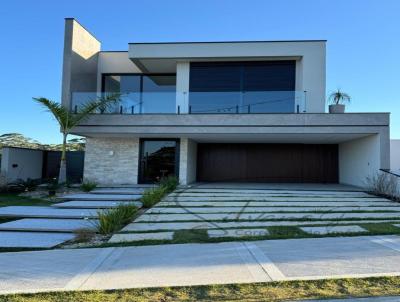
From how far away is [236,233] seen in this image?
7.52 metres

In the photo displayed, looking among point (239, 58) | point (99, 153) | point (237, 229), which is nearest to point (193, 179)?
point (99, 153)

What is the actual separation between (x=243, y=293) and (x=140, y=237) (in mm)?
3520

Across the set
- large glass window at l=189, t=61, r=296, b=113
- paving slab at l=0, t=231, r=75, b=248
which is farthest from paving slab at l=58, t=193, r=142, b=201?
large glass window at l=189, t=61, r=296, b=113

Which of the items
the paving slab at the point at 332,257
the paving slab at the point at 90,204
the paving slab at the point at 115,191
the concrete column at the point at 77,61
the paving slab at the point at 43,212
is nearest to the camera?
the paving slab at the point at 332,257

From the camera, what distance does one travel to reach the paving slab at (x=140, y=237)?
710cm

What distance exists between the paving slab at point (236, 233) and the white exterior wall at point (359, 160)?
9.26m

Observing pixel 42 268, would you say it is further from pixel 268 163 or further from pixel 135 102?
pixel 268 163

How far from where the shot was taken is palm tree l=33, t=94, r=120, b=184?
601 inches

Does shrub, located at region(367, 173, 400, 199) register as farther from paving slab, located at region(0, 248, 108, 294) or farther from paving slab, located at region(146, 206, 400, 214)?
paving slab, located at region(0, 248, 108, 294)

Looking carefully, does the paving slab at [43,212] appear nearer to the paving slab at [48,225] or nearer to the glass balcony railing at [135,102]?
the paving slab at [48,225]

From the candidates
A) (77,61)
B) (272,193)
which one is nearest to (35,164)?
(77,61)

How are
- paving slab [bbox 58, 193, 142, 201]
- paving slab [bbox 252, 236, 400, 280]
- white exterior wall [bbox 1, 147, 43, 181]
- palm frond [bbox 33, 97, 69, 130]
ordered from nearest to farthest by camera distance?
paving slab [bbox 252, 236, 400, 280] < paving slab [bbox 58, 193, 142, 201] < palm frond [bbox 33, 97, 69, 130] < white exterior wall [bbox 1, 147, 43, 181]

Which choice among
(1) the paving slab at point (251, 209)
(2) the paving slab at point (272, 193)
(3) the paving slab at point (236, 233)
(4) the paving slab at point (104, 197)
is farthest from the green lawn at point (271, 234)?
(4) the paving slab at point (104, 197)

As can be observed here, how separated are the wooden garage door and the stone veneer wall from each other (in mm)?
4495
